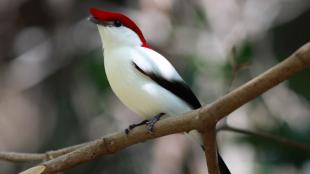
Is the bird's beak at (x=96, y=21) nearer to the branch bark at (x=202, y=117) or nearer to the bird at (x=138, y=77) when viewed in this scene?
the bird at (x=138, y=77)

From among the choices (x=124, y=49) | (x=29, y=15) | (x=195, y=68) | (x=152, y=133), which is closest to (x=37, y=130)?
(x=29, y=15)

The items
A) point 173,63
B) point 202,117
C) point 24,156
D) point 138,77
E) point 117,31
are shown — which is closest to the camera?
point 202,117

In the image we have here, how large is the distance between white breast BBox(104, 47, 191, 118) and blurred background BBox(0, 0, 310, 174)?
3.39 feet

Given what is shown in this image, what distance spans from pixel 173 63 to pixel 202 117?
2.76m

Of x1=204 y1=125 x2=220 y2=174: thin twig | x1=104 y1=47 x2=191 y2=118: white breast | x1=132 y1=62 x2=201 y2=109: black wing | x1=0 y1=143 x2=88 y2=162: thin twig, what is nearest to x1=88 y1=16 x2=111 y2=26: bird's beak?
x1=104 y1=47 x2=191 y2=118: white breast

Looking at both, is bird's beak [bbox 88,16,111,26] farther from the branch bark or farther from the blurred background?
the blurred background

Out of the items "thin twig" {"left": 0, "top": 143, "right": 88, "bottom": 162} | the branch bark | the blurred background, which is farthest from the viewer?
the blurred background

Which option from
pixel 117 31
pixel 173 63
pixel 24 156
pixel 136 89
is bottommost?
pixel 173 63

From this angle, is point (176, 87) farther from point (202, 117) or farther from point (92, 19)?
point (202, 117)

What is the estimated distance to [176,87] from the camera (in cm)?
308

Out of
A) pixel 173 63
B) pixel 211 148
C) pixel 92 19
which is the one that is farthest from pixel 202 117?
pixel 173 63

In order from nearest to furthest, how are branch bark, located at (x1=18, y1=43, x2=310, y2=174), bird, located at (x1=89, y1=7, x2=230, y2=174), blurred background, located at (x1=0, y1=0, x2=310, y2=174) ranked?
branch bark, located at (x1=18, y1=43, x2=310, y2=174)
bird, located at (x1=89, y1=7, x2=230, y2=174)
blurred background, located at (x1=0, y1=0, x2=310, y2=174)

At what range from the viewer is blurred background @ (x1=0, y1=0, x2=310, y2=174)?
4.41 m

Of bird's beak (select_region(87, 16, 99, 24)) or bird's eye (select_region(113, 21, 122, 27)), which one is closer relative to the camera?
bird's beak (select_region(87, 16, 99, 24))
